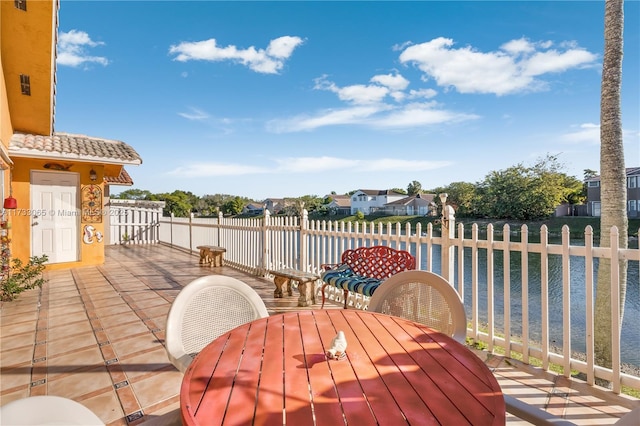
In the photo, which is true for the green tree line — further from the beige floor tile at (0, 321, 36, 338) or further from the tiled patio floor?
the beige floor tile at (0, 321, 36, 338)

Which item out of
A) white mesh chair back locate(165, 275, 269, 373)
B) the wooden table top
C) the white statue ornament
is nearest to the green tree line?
white mesh chair back locate(165, 275, 269, 373)


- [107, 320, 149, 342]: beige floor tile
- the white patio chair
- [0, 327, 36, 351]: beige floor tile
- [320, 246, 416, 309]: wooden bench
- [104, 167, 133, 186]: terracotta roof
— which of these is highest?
[104, 167, 133, 186]: terracotta roof

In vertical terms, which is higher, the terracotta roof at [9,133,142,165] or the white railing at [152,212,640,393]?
the terracotta roof at [9,133,142,165]

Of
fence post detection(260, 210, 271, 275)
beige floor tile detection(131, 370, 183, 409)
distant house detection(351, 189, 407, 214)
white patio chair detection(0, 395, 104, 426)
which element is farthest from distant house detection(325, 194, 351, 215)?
white patio chair detection(0, 395, 104, 426)

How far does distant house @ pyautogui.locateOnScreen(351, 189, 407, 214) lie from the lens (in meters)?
51.6

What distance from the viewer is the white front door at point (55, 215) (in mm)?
6375

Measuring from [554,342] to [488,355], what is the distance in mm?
2696

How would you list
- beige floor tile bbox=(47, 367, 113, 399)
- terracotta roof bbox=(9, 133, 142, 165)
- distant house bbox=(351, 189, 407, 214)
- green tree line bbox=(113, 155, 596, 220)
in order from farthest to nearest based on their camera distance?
distant house bbox=(351, 189, 407, 214) → green tree line bbox=(113, 155, 596, 220) → terracotta roof bbox=(9, 133, 142, 165) → beige floor tile bbox=(47, 367, 113, 399)

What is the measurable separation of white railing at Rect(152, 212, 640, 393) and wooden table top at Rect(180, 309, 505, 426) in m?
1.79

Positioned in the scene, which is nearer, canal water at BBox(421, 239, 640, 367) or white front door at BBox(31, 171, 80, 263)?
canal water at BBox(421, 239, 640, 367)

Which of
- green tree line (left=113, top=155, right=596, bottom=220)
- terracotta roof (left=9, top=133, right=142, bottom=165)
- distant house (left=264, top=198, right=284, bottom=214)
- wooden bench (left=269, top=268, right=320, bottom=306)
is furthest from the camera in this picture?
distant house (left=264, top=198, right=284, bottom=214)

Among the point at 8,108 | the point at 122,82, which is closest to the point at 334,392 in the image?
the point at 8,108

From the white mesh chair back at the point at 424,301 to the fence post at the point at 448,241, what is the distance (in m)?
1.48

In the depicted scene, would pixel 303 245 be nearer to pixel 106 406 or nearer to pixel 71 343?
pixel 71 343
